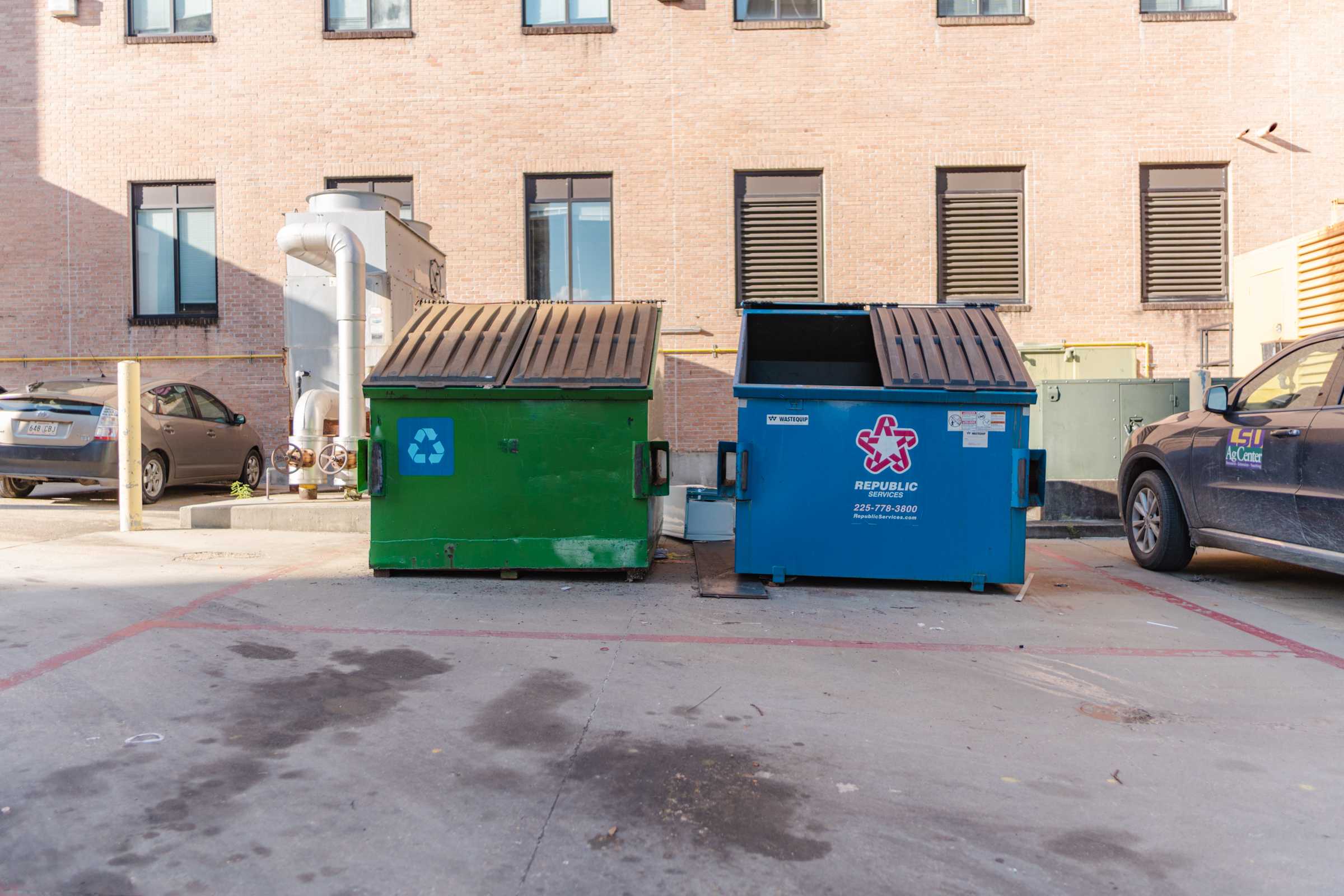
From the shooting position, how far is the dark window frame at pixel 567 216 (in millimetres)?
14242

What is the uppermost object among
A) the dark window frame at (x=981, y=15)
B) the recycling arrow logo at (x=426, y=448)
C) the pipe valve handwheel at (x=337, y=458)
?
the dark window frame at (x=981, y=15)

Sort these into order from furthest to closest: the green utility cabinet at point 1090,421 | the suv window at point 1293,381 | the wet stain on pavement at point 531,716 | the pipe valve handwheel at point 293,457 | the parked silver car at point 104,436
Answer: the green utility cabinet at point 1090,421 → the parked silver car at point 104,436 → the pipe valve handwheel at point 293,457 → the suv window at point 1293,381 → the wet stain on pavement at point 531,716

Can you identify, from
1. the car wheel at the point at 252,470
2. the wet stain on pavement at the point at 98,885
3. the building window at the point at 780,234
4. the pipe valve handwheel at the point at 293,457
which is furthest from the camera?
the building window at the point at 780,234

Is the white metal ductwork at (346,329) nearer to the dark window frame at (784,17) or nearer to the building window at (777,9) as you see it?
the dark window frame at (784,17)

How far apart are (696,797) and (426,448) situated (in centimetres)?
412

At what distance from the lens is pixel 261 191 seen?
1436 cm

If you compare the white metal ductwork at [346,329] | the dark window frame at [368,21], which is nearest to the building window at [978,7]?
the dark window frame at [368,21]

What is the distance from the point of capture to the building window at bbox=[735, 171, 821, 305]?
14.2m

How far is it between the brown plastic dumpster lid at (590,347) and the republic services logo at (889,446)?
163cm

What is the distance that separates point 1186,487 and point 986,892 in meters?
5.43

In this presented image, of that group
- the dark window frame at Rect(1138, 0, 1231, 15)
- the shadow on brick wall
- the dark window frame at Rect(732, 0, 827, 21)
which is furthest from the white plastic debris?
the dark window frame at Rect(1138, 0, 1231, 15)

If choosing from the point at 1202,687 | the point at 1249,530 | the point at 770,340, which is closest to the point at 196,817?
the point at 1202,687

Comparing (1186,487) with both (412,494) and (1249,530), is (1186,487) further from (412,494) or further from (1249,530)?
(412,494)

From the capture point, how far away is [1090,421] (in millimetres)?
10211
